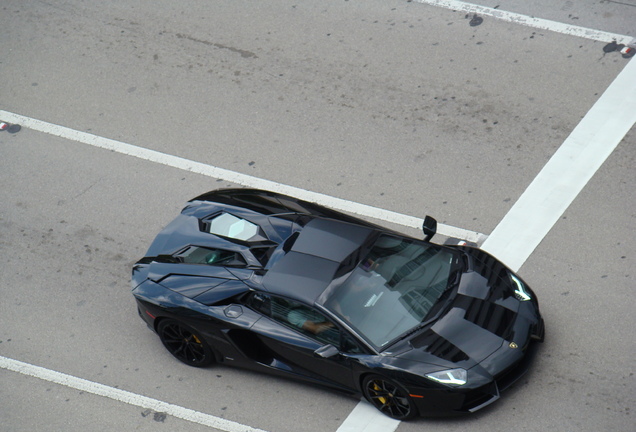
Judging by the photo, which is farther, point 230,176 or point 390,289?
point 230,176

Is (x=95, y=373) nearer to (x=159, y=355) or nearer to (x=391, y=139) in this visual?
(x=159, y=355)

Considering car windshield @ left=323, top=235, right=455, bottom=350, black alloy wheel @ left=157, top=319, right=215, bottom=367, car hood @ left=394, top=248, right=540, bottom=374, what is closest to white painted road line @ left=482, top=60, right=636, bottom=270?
car hood @ left=394, top=248, right=540, bottom=374

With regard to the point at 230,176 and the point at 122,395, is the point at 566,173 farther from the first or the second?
the point at 122,395

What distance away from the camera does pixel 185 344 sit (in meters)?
8.29

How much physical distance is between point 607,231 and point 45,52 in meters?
8.37

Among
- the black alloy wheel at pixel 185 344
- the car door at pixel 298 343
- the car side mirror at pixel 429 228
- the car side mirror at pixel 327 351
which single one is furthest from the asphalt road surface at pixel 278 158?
the car side mirror at pixel 429 228

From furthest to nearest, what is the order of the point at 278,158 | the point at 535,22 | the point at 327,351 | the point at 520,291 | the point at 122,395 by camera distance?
the point at 535,22 < the point at 278,158 < the point at 122,395 < the point at 520,291 < the point at 327,351

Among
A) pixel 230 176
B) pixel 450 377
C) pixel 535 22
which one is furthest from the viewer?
pixel 535 22

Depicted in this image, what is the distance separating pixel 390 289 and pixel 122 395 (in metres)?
2.88

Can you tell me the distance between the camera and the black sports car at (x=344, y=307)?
23.7 ft

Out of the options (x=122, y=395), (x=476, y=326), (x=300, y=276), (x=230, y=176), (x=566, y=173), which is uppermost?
(x=566, y=173)

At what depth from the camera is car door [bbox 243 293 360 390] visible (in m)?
7.41

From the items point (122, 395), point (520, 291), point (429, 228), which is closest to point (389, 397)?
point (520, 291)

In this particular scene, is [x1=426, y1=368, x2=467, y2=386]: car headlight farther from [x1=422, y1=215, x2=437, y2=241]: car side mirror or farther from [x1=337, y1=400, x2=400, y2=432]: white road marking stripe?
[x1=422, y1=215, x2=437, y2=241]: car side mirror
